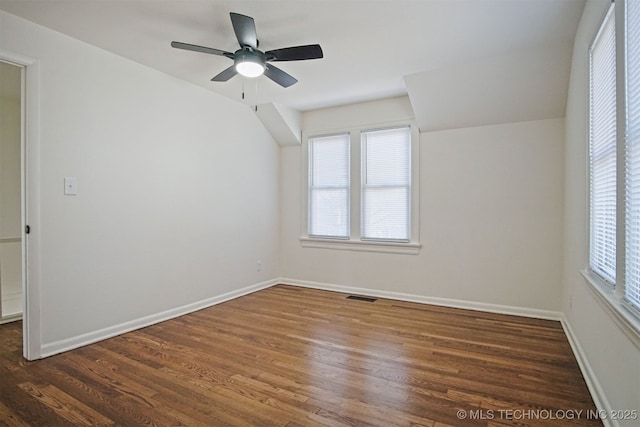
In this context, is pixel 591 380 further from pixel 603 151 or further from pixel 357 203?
pixel 357 203

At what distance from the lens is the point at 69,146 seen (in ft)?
9.02

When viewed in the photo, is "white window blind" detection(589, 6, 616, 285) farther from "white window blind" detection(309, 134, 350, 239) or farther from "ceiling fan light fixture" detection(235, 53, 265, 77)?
"white window blind" detection(309, 134, 350, 239)

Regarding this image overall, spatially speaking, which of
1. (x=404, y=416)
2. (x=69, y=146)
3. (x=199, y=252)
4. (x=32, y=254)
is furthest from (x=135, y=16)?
(x=404, y=416)

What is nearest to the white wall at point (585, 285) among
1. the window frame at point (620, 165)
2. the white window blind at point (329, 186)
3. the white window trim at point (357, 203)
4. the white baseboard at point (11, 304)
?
the window frame at point (620, 165)

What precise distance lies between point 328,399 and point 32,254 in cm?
243

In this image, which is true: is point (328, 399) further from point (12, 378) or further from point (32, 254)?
point (32, 254)

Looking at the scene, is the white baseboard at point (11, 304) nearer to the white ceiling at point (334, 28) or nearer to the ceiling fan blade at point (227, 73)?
the white ceiling at point (334, 28)

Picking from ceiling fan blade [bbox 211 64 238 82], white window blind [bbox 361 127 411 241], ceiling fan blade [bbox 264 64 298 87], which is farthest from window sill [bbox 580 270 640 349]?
ceiling fan blade [bbox 211 64 238 82]

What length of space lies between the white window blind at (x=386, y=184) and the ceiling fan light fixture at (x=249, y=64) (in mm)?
2207

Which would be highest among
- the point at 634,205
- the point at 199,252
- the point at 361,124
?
the point at 361,124

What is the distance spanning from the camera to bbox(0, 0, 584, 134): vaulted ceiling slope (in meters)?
2.35

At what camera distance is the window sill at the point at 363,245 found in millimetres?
4285

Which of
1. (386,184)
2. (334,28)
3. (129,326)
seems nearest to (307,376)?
(129,326)

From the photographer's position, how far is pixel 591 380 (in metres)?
2.09
